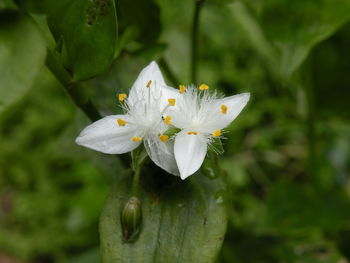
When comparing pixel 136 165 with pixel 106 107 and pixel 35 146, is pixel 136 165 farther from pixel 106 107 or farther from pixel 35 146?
pixel 35 146

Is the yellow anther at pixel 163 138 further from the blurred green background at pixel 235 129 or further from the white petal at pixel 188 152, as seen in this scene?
the blurred green background at pixel 235 129

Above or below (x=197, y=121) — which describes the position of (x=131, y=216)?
below

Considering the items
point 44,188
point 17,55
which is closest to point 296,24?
point 17,55

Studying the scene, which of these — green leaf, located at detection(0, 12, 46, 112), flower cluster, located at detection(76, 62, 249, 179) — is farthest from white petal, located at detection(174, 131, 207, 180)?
green leaf, located at detection(0, 12, 46, 112)

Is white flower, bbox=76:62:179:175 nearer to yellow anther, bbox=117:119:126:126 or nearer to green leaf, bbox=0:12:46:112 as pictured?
yellow anther, bbox=117:119:126:126

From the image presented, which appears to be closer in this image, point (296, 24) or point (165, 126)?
point (165, 126)

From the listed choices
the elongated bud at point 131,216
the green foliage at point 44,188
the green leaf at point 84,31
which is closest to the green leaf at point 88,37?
the green leaf at point 84,31

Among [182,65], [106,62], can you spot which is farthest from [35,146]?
[106,62]

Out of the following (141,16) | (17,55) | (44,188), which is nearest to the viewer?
(17,55)

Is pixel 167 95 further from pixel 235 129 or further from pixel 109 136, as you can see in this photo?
pixel 235 129
